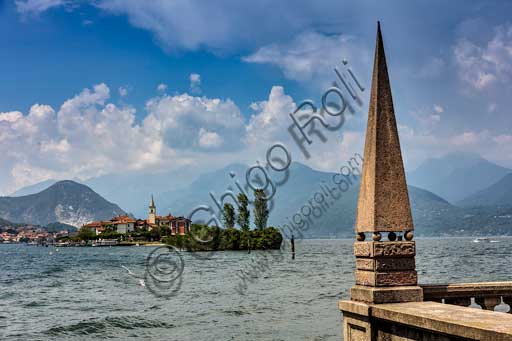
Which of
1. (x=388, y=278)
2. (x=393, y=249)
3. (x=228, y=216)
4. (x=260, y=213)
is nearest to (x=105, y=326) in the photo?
(x=388, y=278)

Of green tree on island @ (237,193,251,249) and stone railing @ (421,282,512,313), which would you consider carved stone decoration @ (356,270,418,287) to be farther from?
green tree on island @ (237,193,251,249)

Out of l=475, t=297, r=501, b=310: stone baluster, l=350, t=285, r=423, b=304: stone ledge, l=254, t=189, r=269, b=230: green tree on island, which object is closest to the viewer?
l=350, t=285, r=423, b=304: stone ledge

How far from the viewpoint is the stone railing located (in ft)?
27.0

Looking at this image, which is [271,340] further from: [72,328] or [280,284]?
[280,284]

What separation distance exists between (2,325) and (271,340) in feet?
50.7

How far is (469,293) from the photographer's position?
8.47 meters

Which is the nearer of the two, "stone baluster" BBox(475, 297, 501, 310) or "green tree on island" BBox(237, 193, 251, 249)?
"stone baluster" BBox(475, 297, 501, 310)

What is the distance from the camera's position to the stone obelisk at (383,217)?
7.30 metres

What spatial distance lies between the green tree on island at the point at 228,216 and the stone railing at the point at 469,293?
120384 millimetres

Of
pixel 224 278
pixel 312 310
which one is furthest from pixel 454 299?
pixel 224 278

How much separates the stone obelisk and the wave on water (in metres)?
19.9

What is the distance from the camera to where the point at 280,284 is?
44.9 meters

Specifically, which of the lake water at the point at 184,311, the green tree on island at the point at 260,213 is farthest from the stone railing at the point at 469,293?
the green tree on island at the point at 260,213

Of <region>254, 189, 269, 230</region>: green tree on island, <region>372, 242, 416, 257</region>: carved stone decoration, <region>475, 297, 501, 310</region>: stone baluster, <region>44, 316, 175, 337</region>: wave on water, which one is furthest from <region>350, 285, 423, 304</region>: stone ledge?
<region>254, 189, 269, 230</region>: green tree on island
